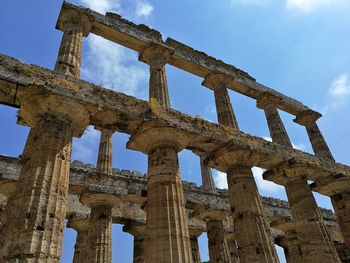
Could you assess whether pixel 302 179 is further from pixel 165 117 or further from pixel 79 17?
pixel 79 17

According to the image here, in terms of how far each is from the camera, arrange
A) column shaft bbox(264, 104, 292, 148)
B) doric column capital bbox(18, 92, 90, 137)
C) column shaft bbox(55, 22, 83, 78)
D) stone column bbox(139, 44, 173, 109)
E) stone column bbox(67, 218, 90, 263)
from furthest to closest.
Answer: stone column bbox(67, 218, 90, 263) < column shaft bbox(264, 104, 292, 148) < stone column bbox(139, 44, 173, 109) < column shaft bbox(55, 22, 83, 78) < doric column capital bbox(18, 92, 90, 137)

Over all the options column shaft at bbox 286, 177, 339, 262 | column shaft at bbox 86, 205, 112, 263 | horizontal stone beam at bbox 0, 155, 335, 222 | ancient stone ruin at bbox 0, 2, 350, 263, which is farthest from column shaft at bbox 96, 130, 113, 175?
column shaft at bbox 286, 177, 339, 262

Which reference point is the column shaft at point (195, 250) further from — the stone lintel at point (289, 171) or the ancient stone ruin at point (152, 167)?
the stone lintel at point (289, 171)

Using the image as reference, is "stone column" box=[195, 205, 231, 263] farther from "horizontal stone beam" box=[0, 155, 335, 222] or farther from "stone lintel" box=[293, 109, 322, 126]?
"stone lintel" box=[293, 109, 322, 126]

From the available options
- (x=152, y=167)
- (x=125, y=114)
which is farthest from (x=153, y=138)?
(x=125, y=114)

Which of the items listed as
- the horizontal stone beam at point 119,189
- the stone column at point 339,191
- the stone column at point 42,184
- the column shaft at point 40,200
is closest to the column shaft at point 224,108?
the horizontal stone beam at point 119,189

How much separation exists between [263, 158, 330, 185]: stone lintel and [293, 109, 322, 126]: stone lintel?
550 cm

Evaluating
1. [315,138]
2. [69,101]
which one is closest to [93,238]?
[69,101]

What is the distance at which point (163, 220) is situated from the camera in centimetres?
986

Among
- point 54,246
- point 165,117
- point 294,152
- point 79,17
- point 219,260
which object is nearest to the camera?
point 54,246

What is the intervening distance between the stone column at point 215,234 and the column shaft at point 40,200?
1120 centimetres

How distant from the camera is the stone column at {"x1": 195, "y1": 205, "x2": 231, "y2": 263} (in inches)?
680

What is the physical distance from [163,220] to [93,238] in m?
6.03

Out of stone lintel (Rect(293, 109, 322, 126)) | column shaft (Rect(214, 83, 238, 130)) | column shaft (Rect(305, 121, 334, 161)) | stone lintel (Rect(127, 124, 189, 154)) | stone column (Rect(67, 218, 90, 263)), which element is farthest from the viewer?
stone lintel (Rect(293, 109, 322, 126))
